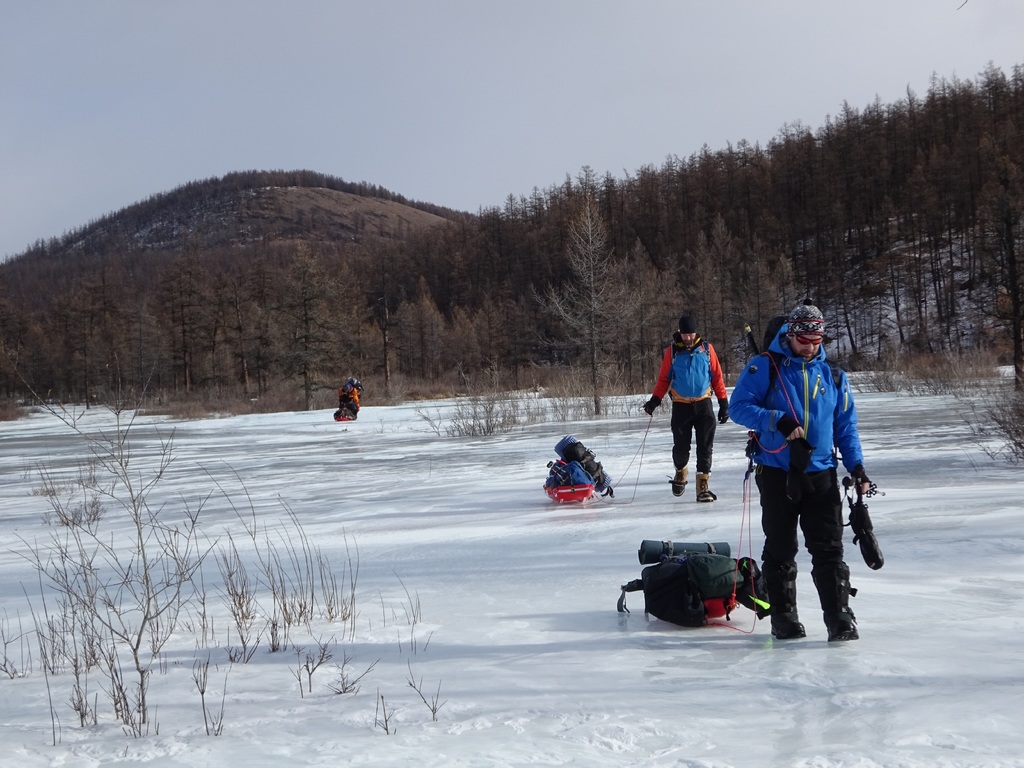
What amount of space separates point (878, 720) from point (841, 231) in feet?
283

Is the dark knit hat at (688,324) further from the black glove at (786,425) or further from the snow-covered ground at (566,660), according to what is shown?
the black glove at (786,425)

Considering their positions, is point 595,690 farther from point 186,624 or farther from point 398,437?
point 398,437

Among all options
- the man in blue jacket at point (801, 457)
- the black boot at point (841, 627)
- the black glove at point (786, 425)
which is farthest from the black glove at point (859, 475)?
the black boot at point (841, 627)

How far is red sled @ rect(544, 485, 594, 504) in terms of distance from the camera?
9156 millimetres

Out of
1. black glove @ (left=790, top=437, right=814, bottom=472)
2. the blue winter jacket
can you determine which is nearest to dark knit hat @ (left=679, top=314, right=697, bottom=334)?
the blue winter jacket

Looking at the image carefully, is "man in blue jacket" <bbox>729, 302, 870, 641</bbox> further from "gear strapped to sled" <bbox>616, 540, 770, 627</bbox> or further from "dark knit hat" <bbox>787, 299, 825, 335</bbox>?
"gear strapped to sled" <bbox>616, 540, 770, 627</bbox>

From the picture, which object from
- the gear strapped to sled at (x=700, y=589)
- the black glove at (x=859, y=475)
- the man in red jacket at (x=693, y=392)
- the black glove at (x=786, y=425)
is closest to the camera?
the black glove at (x=786, y=425)

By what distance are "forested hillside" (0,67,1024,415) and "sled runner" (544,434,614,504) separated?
15751 mm

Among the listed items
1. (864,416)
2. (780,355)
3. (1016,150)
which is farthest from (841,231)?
(780,355)

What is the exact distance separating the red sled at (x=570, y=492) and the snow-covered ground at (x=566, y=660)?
0.77ft

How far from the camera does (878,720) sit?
315 centimetres

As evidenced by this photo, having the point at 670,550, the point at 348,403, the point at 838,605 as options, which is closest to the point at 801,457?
the point at 838,605

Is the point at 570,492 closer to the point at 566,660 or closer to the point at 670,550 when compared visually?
the point at 670,550

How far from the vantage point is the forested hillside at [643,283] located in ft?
150
